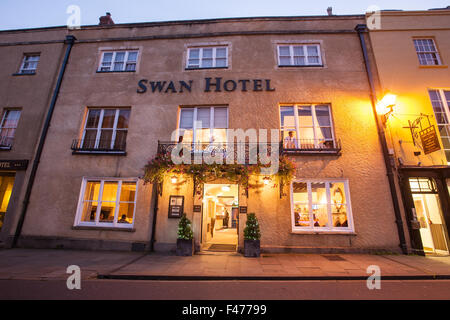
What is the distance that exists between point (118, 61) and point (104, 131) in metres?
4.17

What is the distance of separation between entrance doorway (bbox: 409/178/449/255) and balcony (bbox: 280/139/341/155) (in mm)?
3368

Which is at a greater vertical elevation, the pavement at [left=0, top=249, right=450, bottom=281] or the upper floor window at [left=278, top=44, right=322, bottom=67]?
the upper floor window at [left=278, top=44, right=322, bottom=67]

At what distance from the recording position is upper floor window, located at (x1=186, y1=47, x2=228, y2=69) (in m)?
10.4

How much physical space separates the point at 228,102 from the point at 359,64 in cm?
678

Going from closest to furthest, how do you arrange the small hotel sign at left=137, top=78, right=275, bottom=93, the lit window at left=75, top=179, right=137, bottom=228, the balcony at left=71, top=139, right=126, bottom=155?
the lit window at left=75, top=179, right=137, bottom=228 → the balcony at left=71, top=139, right=126, bottom=155 → the small hotel sign at left=137, top=78, right=275, bottom=93

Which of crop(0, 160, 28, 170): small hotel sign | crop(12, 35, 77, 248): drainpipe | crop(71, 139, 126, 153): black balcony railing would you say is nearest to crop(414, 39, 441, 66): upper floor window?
crop(71, 139, 126, 153): black balcony railing

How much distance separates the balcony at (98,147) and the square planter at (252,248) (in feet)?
21.8

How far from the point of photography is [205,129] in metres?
9.37

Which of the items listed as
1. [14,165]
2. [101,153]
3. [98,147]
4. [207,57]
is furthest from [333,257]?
[14,165]

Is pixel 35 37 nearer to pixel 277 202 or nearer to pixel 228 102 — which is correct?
pixel 228 102

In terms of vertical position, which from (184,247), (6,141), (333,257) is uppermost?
(6,141)

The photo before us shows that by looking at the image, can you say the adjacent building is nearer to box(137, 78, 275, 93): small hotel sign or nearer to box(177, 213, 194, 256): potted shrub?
box(137, 78, 275, 93): small hotel sign

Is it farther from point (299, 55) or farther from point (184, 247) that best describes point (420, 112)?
point (184, 247)

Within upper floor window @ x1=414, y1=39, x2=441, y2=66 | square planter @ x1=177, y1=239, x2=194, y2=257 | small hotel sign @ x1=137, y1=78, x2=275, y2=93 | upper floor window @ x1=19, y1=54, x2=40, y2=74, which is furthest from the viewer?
upper floor window @ x1=19, y1=54, x2=40, y2=74
